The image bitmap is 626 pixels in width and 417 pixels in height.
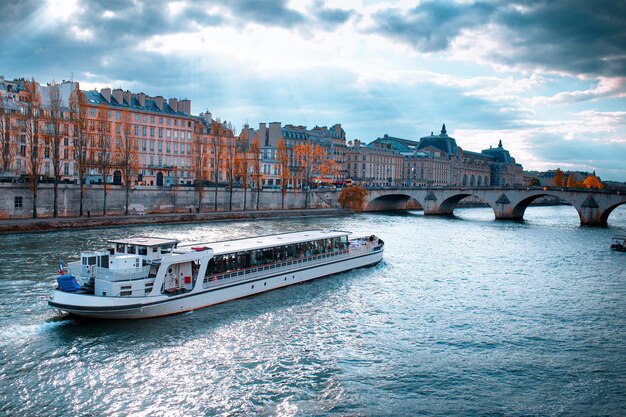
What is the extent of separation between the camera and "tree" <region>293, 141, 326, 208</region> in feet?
334

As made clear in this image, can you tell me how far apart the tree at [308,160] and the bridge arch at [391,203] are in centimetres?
1352

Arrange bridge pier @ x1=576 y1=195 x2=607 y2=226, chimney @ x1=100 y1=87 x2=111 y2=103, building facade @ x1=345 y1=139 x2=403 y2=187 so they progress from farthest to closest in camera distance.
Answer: building facade @ x1=345 y1=139 x2=403 y2=187 < bridge pier @ x1=576 y1=195 x2=607 y2=226 < chimney @ x1=100 y1=87 x2=111 y2=103

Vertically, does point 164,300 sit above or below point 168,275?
below

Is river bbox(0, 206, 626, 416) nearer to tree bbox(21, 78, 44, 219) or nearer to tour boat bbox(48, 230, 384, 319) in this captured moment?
tour boat bbox(48, 230, 384, 319)

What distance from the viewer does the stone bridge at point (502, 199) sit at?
8253 cm

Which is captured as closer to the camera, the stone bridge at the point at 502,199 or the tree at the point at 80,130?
the tree at the point at 80,130

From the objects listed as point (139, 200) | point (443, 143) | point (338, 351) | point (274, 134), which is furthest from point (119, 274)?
point (443, 143)

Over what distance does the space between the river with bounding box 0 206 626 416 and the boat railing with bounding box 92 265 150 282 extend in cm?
225

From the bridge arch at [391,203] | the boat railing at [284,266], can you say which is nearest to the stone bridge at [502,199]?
the bridge arch at [391,203]

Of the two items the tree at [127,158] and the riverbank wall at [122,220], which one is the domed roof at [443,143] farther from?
the tree at [127,158]

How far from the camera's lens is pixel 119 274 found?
2570cm

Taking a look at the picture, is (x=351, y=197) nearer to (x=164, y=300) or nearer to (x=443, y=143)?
(x=164, y=300)

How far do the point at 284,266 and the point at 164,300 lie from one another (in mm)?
9896

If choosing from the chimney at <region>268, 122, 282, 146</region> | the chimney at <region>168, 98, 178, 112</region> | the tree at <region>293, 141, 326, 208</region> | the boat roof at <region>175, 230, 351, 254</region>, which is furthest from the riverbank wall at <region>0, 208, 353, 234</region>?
the chimney at <region>268, 122, 282, 146</region>
